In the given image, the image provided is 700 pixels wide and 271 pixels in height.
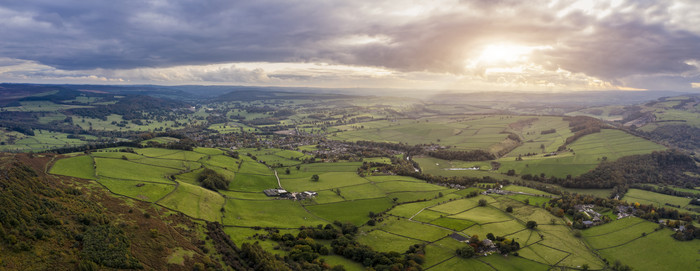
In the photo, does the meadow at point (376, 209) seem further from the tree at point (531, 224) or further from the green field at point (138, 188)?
the tree at point (531, 224)

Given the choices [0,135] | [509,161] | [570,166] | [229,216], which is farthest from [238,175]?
[0,135]

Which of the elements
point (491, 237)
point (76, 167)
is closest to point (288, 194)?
point (76, 167)

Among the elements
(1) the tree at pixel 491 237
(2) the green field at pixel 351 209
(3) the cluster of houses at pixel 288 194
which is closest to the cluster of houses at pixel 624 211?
(1) the tree at pixel 491 237

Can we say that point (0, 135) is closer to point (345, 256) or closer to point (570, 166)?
point (345, 256)

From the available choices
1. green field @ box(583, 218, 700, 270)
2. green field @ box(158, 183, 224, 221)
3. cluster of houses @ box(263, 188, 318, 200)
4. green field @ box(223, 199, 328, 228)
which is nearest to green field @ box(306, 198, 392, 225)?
green field @ box(223, 199, 328, 228)

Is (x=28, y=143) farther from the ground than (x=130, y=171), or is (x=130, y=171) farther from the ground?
(x=130, y=171)

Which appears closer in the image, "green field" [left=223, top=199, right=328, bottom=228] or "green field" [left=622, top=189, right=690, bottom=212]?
"green field" [left=223, top=199, right=328, bottom=228]

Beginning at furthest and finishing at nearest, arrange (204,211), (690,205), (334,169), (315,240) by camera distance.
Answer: (334,169) → (690,205) → (204,211) → (315,240)

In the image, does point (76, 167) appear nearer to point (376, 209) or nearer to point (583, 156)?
point (376, 209)

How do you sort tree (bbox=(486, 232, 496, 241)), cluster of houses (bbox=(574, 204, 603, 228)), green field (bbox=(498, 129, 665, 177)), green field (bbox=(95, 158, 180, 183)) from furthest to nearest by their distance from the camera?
green field (bbox=(498, 129, 665, 177)) → green field (bbox=(95, 158, 180, 183)) → cluster of houses (bbox=(574, 204, 603, 228)) → tree (bbox=(486, 232, 496, 241))

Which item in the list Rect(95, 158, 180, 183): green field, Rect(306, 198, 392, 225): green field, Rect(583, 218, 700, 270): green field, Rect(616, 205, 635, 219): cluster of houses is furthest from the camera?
Rect(95, 158, 180, 183): green field

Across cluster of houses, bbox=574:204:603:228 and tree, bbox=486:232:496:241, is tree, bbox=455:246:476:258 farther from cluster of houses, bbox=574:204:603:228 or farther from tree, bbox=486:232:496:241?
cluster of houses, bbox=574:204:603:228
